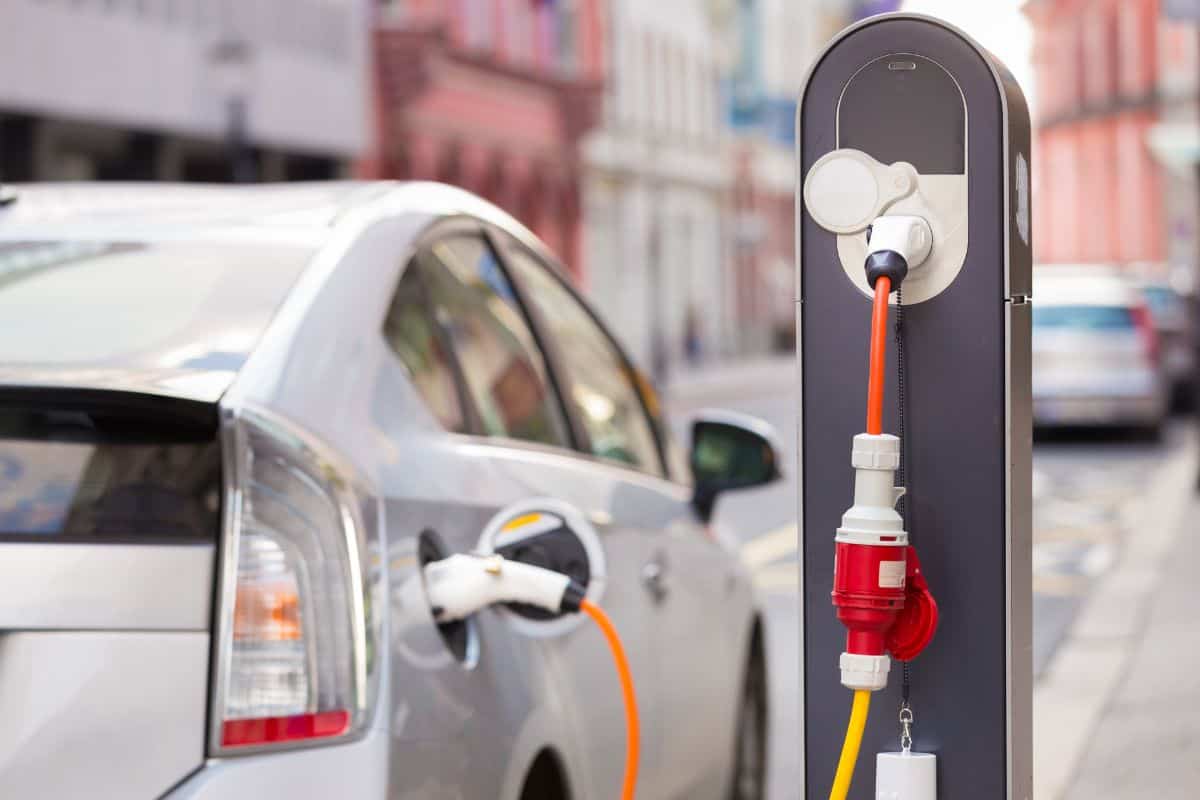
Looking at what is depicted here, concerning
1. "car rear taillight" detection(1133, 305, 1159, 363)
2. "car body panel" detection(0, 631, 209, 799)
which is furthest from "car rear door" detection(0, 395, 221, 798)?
"car rear taillight" detection(1133, 305, 1159, 363)

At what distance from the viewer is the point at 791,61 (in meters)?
66.9

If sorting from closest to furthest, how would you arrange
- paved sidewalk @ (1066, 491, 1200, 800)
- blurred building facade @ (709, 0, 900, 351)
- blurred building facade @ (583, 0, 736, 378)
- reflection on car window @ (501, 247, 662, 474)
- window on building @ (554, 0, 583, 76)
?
reflection on car window @ (501, 247, 662, 474), paved sidewalk @ (1066, 491, 1200, 800), window on building @ (554, 0, 583, 76), blurred building facade @ (583, 0, 736, 378), blurred building facade @ (709, 0, 900, 351)

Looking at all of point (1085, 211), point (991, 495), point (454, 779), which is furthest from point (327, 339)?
point (1085, 211)

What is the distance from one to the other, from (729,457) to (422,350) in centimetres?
133

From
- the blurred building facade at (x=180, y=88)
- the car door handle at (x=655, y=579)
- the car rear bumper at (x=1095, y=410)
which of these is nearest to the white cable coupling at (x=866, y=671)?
the car door handle at (x=655, y=579)

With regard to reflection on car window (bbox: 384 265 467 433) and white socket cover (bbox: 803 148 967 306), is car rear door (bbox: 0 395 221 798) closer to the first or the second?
reflection on car window (bbox: 384 265 467 433)

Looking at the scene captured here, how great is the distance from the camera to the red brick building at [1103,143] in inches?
3226

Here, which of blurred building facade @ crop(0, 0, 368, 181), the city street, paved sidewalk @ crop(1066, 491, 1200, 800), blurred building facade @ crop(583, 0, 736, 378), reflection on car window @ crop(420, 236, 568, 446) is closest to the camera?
reflection on car window @ crop(420, 236, 568, 446)

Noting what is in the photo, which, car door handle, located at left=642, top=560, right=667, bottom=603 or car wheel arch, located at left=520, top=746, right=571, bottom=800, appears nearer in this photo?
car wheel arch, located at left=520, top=746, right=571, bottom=800

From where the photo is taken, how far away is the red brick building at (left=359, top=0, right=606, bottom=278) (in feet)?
108

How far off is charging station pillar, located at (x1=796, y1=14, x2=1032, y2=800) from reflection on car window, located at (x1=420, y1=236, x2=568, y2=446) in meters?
0.76

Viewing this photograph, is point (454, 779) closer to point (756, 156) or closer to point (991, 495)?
point (991, 495)

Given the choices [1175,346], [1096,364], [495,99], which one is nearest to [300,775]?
[1096,364]

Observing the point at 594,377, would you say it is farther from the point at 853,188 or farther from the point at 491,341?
the point at 853,188
